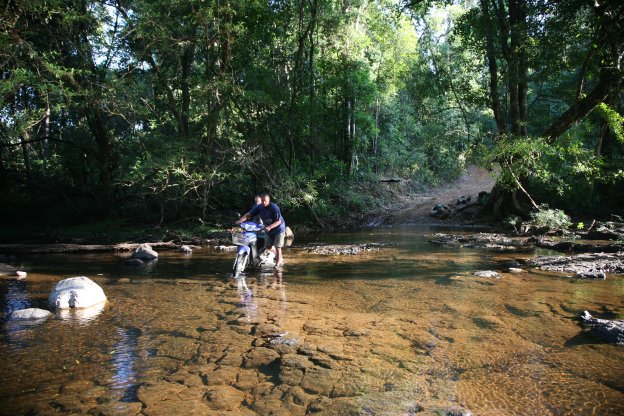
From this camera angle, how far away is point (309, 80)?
20.2 meters

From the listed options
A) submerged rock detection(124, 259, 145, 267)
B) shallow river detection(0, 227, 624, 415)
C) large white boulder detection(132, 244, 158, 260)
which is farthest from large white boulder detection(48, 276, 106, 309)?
large white boulder detection(132, 244, 158, 260)

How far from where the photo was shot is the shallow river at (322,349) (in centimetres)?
347

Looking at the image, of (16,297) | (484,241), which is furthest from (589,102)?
(16,297)

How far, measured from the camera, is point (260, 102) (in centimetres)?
1695

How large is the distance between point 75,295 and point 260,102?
12.0 m

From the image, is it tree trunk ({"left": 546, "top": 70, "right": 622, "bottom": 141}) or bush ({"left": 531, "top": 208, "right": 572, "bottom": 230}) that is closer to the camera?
tree trunk ({"left": 546, "top": 70, "right": 622, "bottom": 141})

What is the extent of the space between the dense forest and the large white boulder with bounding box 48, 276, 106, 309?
7.84 meters

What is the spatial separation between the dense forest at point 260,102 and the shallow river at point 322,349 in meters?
6.40

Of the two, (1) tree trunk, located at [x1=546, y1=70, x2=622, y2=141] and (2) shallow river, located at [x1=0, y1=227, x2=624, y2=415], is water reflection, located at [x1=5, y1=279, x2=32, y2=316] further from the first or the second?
(1) tree trunk, located at [x1=546, y1=70, x2=622, y2=141]

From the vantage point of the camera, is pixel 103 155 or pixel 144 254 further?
pixel 103 155

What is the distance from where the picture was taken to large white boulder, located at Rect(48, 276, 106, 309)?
6.41 meters

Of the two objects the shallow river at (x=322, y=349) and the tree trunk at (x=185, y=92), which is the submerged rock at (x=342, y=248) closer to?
the shallow river at (x=322, y=349)

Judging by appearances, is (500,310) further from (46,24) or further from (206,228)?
(46,24)

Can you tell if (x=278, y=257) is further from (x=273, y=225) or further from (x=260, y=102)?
(x=260, y=102)
